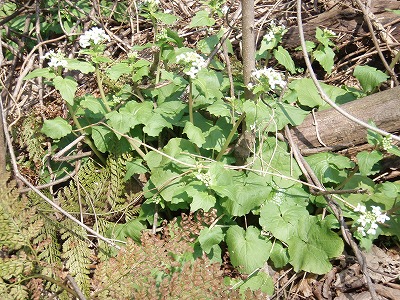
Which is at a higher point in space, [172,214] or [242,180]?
[242,180]

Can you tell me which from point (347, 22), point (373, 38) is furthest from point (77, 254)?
point (347, 22)

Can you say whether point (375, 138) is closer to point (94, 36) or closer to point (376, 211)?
point (376, 211)

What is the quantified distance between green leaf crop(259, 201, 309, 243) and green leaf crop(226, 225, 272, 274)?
0.07 metres

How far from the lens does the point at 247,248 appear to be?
245 centimetres

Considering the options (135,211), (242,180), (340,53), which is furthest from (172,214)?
(340,53)

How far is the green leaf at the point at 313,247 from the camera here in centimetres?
243

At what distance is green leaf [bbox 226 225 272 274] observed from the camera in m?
2.41

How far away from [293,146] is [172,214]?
0.81 metres

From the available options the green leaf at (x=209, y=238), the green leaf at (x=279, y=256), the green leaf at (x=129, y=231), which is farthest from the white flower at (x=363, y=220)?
the green leaf at (x=129, y=231)

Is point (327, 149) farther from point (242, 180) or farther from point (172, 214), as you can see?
point (172, 214)

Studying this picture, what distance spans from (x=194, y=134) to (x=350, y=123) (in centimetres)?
93

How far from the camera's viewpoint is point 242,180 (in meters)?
2.62

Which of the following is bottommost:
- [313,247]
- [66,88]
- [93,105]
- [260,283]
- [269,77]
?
[260,283]

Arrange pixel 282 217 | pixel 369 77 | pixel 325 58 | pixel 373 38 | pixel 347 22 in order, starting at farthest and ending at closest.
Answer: pixel 347 22 → pixel 373 38 → pixel 325 58 → pixel 369 77 → pixel 282 217
